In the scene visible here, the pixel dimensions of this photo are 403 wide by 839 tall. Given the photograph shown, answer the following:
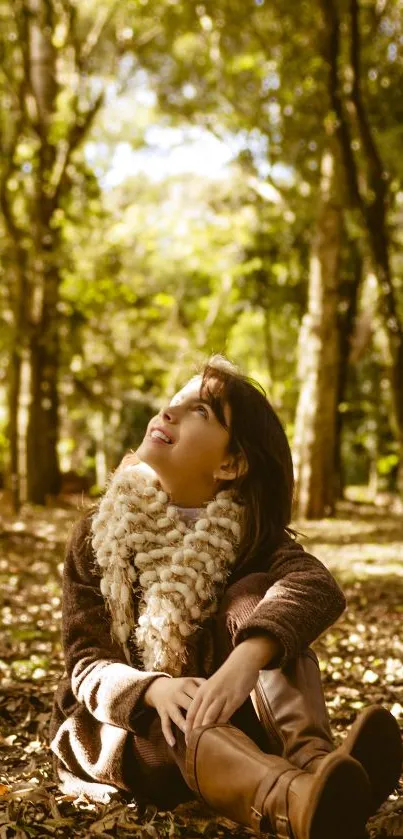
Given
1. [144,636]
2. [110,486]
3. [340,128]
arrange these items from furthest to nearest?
[340,128] < [110,486] < [144,636]

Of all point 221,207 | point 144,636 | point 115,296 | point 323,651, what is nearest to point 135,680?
point 144,636

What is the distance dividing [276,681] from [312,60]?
10.4 metres

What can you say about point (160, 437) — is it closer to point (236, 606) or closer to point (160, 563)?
point (160, 563)

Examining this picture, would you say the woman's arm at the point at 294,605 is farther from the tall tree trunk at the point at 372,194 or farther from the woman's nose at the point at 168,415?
the tall tree trunk at the point at 372,194

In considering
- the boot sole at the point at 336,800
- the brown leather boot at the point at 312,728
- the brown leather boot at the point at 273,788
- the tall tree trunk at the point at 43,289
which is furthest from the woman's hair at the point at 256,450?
the tall tree trunk at the point at 43,289

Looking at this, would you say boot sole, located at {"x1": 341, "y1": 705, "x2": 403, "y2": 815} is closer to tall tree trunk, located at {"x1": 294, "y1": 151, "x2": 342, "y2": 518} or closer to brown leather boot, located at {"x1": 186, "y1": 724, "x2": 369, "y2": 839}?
brown leather boot, located at {"x1": 186, "y1": 724, "x2": 369, "y2": 839}

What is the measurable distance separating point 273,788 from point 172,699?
0.37m

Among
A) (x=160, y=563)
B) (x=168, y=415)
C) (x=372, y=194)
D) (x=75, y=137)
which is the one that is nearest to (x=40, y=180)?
(x=75, y=137)

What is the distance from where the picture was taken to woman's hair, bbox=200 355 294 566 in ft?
8.41

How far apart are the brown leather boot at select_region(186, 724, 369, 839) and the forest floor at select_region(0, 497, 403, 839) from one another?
1.25 ft

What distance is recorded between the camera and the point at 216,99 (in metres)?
16.4

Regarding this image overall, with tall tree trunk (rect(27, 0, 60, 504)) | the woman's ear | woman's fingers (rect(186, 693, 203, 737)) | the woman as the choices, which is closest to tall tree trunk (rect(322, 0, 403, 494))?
the woman

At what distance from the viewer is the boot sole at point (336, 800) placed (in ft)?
5.83

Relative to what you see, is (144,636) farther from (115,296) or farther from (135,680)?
(115,296)
